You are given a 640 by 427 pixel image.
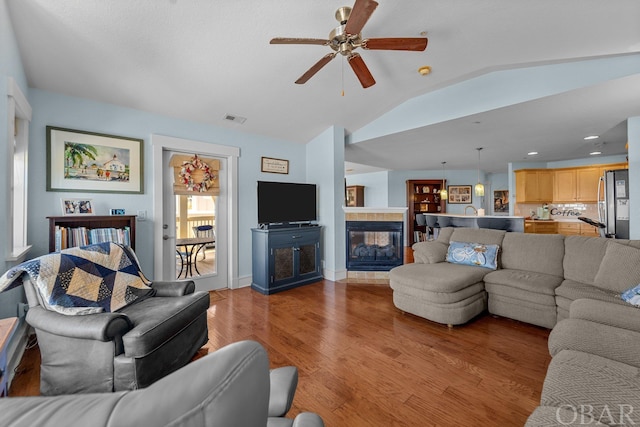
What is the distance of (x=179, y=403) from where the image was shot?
349mm

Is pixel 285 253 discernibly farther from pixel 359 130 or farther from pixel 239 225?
pixel 359 130

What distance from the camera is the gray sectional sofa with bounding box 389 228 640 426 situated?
1.07m

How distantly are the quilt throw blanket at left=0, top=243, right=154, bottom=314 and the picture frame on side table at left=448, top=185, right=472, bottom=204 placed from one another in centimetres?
835

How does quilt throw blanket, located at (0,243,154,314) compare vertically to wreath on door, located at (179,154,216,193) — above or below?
below

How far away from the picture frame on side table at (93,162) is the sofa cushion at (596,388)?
3.96 m

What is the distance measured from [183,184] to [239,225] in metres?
0.97

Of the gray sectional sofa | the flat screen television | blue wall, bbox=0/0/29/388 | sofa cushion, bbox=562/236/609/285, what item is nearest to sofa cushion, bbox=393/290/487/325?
the gray sectional sofa

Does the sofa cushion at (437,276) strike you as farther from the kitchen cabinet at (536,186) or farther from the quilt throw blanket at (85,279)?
the kitchen cabinet at (536,186)

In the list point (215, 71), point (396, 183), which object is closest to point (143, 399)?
point (215, 71)

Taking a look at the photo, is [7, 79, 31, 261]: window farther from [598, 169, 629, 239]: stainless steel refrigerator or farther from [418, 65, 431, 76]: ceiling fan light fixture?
[598, 169, 629, 239]: stainless steel refrigerator

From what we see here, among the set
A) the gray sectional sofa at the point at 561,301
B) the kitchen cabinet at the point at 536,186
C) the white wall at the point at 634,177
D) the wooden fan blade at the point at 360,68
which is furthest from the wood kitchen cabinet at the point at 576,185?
the wooden fan blade at the point at 360,68

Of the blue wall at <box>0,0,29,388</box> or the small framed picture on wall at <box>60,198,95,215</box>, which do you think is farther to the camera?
the small framed picture on wall at <box>60,198,95,215</box>

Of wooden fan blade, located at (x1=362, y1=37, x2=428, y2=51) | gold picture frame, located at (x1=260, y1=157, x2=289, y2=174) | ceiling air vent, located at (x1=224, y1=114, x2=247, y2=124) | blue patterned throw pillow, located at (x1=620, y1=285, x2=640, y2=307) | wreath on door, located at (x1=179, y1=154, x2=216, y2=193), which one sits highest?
ceiling air vent, located at (x1=224, y1=114, x2=247, y2=124)

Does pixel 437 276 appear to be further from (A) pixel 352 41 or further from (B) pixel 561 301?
(A) pixel 352 41
